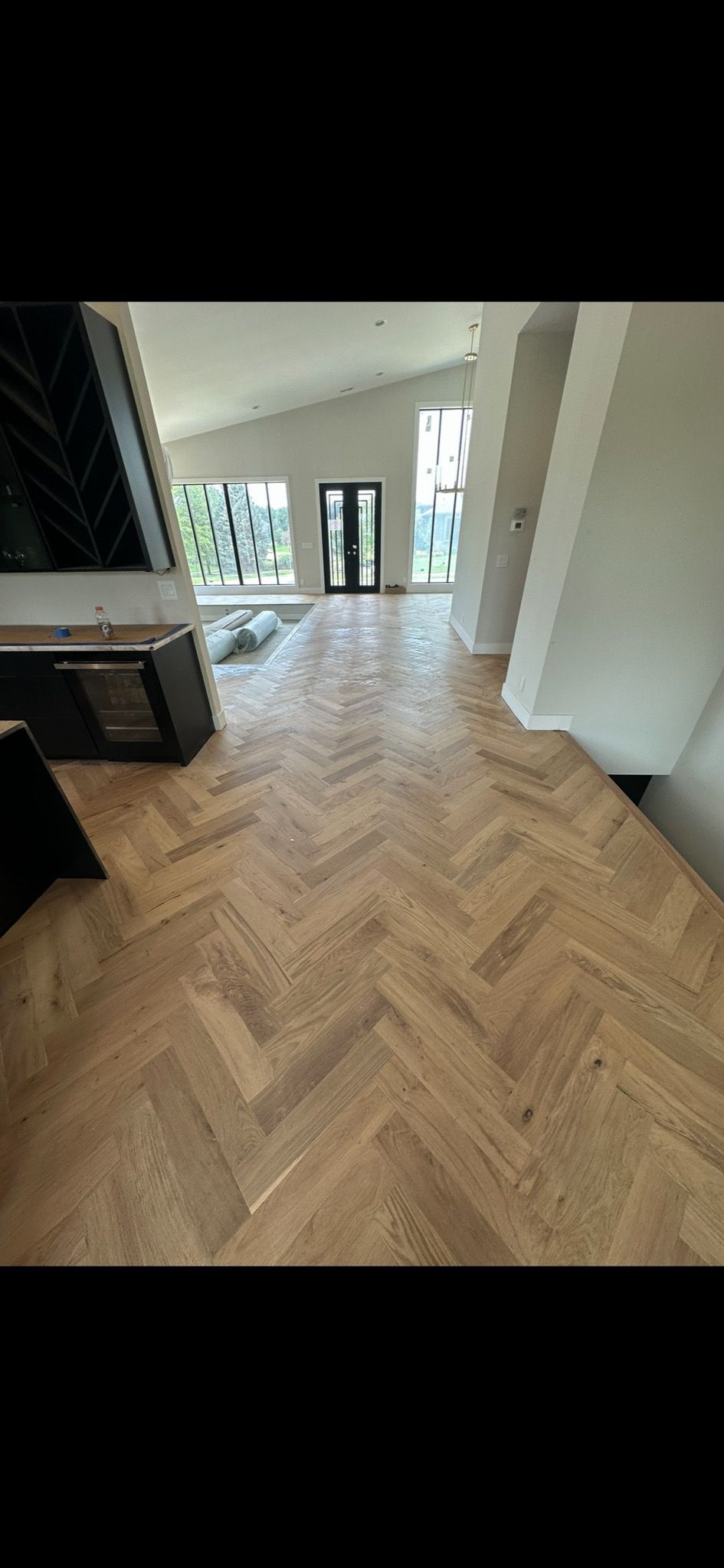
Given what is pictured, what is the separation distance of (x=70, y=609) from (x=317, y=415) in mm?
7505

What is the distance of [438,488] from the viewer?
7.77m

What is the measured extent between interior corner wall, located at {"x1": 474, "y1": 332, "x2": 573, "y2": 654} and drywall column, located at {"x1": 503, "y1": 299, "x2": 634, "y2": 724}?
937mm

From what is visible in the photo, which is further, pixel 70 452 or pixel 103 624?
pixel 103 624

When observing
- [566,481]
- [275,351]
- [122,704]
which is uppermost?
[275,351]

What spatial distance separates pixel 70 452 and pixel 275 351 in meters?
3.69

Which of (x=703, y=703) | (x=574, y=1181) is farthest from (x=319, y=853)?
(x=703, y=703)

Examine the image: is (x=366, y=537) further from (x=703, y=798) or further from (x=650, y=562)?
(x=703, y=798)

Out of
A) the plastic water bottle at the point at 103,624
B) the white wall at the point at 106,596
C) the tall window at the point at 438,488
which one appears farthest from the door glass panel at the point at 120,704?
the tall window at the point at 438,488

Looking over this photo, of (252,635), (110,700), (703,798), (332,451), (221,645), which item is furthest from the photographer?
(332,451)

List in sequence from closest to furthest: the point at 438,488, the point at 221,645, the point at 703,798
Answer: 1. the point at 703,798
2. the point at 221,645
3. the point at 438,488

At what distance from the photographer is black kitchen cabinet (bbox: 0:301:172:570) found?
2055mm

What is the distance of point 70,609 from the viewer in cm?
286

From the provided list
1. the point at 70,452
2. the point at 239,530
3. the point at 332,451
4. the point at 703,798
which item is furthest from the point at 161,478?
the point at 239,530
